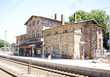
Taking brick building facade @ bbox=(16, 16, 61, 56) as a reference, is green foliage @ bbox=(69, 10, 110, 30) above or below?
above

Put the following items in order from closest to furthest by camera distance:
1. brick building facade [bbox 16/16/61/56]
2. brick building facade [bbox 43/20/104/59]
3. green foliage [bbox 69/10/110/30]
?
brick building facade [bbox 43/20/104/59] < brick building facade [bbox 16/16/61/56] < green foliage [bbox 69/10/110/30]

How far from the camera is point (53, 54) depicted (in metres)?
43.8

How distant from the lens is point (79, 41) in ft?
130

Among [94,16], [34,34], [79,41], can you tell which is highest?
[94,16]

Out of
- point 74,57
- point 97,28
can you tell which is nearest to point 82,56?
point 74,57

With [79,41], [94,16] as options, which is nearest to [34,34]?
[79,41]

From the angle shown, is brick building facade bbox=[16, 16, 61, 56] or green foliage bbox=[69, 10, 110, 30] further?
green foliage bbox=[69, 10, 110, 30]

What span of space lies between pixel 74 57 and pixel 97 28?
7.88 metres

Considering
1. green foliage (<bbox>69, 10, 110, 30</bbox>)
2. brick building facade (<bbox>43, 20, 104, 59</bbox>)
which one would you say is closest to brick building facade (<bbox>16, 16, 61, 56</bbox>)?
brick building facade (<bbox>43, 20, 104, 59</bbox>)

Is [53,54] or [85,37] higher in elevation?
[85,37]

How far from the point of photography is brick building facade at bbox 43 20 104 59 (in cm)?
3897

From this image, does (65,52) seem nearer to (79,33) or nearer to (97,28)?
(79,33)

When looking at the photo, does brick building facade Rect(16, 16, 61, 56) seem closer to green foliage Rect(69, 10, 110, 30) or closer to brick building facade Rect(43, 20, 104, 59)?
brick building facade Rect(43, 20, 104, 59)

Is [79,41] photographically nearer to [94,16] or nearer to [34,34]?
[34,34]
